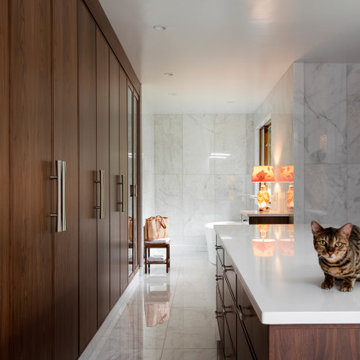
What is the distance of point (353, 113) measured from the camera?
4594 millimetres

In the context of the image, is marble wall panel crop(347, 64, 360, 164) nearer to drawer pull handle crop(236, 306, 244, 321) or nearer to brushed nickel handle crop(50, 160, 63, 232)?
drawer pull handle crop(236, 306, 244, 321)

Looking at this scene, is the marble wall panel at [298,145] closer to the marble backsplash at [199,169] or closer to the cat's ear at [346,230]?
the marble backsplash at [199,169]

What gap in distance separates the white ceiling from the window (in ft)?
4.26

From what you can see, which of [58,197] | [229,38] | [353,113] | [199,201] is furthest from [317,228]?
[199,201]

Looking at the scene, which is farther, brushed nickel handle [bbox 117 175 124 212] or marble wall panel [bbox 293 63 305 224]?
marble wall panel [bbox 293 63 305 224]

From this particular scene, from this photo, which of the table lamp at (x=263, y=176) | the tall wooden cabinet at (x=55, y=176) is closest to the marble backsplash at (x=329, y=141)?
the table lamp at (x=263, y=176)

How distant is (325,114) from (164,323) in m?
2.97

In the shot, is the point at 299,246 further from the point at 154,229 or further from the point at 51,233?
the point at 154,229

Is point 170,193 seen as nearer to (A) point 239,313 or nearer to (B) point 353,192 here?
(B) point 353,192

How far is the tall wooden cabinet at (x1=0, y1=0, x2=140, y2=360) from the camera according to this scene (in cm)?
163

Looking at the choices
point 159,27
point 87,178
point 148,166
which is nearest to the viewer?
point 87,178

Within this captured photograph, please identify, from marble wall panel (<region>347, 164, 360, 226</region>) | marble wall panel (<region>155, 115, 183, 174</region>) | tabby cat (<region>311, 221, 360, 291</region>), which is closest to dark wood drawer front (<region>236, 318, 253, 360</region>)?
tabby cat (<region>311, 221, 360, 291</region>)

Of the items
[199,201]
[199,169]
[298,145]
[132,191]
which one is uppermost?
[298,145]

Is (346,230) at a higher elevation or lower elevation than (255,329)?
higher
